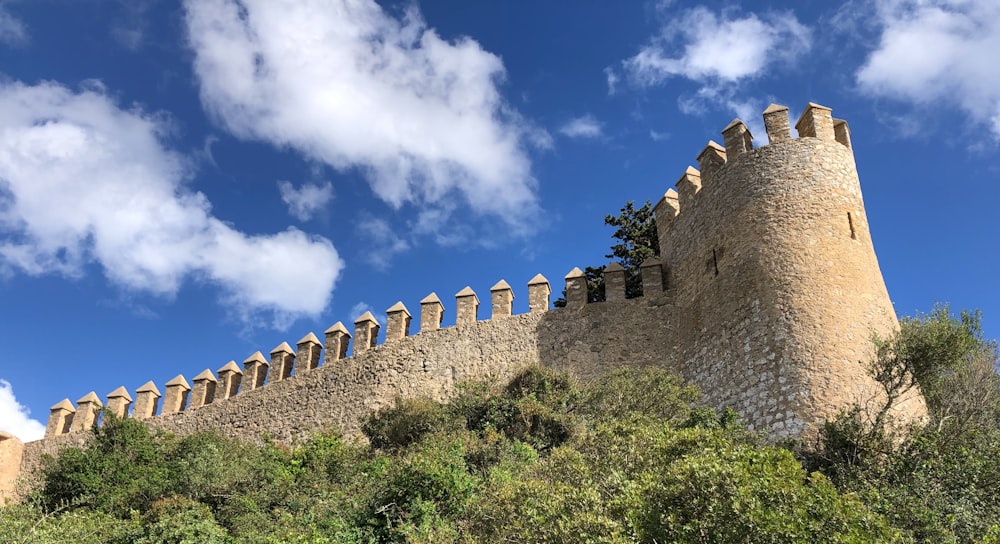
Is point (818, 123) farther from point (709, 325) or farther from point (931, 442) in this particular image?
point (931, 442)

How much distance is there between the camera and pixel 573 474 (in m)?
10.2

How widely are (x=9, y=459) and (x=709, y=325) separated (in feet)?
85.9

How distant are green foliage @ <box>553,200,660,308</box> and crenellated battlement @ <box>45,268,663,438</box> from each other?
244 centimetres

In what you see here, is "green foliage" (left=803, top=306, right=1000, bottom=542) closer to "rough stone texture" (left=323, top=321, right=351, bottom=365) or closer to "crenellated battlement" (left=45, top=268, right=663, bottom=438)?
"crenellated battlement" (left=45, top=268, right=663, bottom=438)

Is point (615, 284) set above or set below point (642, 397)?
above

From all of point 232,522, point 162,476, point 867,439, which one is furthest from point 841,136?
point 162,476

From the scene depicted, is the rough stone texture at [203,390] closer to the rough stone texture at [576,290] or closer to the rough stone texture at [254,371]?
the rough stone texture at [254,371]

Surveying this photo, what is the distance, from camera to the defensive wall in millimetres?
14734

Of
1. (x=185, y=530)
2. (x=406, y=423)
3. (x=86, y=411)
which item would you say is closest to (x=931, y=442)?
(x=406, y=423)

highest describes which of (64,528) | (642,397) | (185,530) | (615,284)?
(615,284)

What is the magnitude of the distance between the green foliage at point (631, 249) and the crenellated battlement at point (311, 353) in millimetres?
2441

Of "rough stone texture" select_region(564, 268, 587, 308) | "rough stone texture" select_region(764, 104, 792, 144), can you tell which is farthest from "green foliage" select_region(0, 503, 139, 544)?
"rough stone texture" select_region(764, 104, 792, 144)

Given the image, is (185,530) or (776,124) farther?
(776,124)

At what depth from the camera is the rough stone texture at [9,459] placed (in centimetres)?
2717
